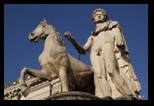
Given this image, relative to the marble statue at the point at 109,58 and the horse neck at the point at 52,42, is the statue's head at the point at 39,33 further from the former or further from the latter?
the marble statue at the point at 109,58

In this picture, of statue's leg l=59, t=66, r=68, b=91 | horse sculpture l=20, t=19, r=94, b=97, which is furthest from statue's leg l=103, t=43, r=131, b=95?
statue's leg l=59, t=66, r=68, b=91

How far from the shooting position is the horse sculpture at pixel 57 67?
41.7ft

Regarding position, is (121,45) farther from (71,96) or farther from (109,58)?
(71,96)

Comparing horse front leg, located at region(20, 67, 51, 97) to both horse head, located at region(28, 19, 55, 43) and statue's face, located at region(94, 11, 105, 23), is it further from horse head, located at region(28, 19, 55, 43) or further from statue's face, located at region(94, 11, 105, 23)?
statue's face, located at region(94, 11, 105, 23)

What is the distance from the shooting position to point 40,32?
44.8 ft

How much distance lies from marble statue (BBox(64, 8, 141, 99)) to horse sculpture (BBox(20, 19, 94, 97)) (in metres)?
0.34

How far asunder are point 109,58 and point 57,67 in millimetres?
1572

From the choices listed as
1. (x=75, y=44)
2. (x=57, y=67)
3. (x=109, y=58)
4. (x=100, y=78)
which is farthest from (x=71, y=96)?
(x=75, y=44)

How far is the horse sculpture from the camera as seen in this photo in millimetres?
12719

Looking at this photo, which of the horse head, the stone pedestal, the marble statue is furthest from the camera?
the horse head

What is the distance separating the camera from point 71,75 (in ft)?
42.7

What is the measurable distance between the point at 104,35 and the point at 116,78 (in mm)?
1594

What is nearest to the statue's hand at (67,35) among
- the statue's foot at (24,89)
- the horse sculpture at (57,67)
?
the horse sculpture at (57,67)

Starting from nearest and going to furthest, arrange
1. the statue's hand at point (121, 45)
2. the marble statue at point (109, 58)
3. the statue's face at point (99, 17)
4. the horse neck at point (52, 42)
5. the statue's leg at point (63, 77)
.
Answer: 1. the statue's leg at point (63, 77)
2. the marble statue at point (109, 58)
3. the horse neck at point (52, 42)
4. the statue's hand at point (121, 45)
5. the statue's face at point (99, 17)
